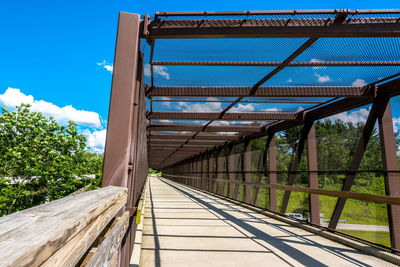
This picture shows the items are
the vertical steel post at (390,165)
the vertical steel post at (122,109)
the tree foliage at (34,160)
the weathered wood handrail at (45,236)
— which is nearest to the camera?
the weathered wood handrail at (45,236)

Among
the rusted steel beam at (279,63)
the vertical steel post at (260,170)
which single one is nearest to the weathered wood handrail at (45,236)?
the rusted steel beam at (279,63)

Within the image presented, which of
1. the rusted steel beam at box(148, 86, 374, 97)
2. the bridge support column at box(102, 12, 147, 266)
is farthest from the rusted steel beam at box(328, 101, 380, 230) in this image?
the bridge support column at box(102, 12, 147, 266)

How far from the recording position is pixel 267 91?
6.07m

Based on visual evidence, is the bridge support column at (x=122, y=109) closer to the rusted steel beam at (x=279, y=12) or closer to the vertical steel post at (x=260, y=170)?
the rusted steel beam at (x=279, y=12)

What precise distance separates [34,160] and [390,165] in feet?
108

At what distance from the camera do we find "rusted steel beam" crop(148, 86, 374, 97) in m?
5.70

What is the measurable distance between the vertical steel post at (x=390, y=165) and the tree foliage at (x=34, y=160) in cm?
3028

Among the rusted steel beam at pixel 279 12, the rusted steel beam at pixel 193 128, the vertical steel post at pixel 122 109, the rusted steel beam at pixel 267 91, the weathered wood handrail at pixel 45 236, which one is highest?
the rusted steel beam at pixel 279 12

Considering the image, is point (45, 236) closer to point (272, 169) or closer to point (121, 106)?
point (121, 106)

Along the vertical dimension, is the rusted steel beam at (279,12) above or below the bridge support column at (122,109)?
above

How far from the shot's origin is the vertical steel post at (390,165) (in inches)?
181

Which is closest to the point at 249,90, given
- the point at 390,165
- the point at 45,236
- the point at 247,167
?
the point at 390,165

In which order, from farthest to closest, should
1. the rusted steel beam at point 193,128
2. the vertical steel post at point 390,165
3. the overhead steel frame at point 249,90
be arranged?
the rusted steel beam at point 193,128 < the vertical steel post at point 390,165 < the overhead steel frame at point 249,90

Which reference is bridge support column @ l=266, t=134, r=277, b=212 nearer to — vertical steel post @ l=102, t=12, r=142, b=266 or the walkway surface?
the walkway surface
